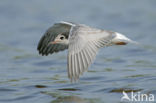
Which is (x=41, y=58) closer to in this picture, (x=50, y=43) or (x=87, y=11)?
(x=50, y=43)

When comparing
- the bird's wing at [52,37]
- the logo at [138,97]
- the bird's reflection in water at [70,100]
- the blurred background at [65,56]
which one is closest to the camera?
the logo at [138,97]

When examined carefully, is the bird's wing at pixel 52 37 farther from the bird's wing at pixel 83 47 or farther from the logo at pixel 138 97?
the logo at pixel 138 97

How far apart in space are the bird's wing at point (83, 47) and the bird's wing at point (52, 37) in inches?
61.7

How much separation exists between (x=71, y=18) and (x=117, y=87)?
33.1ft

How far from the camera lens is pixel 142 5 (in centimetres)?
2244

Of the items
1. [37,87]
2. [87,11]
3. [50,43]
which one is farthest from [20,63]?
[87,11]

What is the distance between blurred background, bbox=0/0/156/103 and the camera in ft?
37.3

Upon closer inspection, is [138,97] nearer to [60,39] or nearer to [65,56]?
[60,39]

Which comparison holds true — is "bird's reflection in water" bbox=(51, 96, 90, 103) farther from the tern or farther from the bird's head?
the bird's head

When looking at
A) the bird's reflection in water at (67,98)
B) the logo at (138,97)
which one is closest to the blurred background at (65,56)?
the bird's reflection in water at (67,98)

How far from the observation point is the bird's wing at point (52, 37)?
13.2 m

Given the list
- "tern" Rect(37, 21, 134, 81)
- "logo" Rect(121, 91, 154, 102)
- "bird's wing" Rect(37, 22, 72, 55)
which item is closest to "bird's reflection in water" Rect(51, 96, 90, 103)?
"tern" Rect(37, 21, 134, 81)

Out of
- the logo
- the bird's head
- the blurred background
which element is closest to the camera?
the logo

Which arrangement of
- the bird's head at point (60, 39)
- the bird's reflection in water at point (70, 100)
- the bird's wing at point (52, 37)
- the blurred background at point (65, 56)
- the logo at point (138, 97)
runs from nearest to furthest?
the logo at point (138, 97), the bird's reflection in water at point (70, 100), the blurred background at point (65, 56), the bird's head at point (60, 39), the bird's wing at point (52, 37)
